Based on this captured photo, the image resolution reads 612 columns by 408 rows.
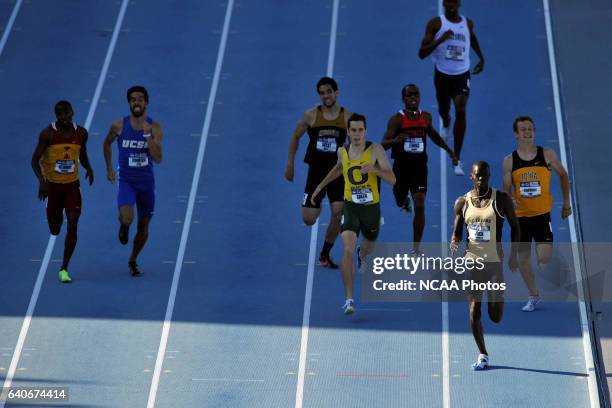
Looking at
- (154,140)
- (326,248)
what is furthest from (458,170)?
(154,140)

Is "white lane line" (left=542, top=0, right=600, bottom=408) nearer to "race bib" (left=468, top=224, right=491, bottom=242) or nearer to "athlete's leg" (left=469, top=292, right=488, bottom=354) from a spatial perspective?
"athlete's leg" (left=469, top=292, right=488, bottom=354)

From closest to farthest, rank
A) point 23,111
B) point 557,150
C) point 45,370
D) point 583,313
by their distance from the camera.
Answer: point 45,370, point 583,313, point 557,150, point 23,111

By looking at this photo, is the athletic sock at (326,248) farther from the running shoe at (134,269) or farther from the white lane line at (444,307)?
the running shoe at (134,269)

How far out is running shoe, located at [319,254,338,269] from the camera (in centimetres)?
1345

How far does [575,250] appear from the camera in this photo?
13.4m

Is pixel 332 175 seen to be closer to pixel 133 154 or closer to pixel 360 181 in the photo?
pixel 360 181

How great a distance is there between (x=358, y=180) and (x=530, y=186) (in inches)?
59.9

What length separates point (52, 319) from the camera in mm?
12531

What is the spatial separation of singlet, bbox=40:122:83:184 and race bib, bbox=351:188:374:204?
2.67m

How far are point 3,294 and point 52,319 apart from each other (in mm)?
711

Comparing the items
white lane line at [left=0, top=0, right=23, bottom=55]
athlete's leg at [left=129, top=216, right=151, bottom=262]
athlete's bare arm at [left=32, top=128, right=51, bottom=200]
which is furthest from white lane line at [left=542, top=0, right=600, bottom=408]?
white lane line at [left=0, top=0, right=23, bottom=55]

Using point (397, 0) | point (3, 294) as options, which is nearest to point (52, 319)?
point (3, 294)

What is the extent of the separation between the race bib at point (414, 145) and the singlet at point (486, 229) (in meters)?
1.86

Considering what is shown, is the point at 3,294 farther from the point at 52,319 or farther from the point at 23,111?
the point at 23,111
